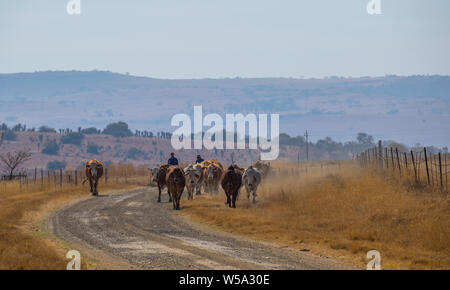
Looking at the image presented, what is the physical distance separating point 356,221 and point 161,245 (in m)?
8.41

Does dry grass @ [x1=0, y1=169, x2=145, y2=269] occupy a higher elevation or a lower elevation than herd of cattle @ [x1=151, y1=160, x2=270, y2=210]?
lower

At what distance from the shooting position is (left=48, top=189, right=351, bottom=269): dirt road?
58.6ft

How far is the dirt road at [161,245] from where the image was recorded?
17.9 metres

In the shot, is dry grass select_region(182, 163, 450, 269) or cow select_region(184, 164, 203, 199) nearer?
dry grass select_region(182, 163, 450, 269)

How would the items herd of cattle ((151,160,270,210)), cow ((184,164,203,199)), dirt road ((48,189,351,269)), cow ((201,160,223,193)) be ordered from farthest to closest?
cow ((201,160,223,193)), cow ((184,164,203,199)), herd of cattle ((151,160,270,210)), dirt road ((48,189,351,269))

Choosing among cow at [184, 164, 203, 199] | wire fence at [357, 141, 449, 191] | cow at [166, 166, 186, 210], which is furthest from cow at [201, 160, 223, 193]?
wire fence at [357, 141, 449, 191]

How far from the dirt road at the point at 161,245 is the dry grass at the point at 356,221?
3.78 feet

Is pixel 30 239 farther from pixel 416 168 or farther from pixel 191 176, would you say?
pixel 416 168

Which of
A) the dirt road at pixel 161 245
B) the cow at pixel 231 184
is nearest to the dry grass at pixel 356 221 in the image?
the cow at pixel 231 184

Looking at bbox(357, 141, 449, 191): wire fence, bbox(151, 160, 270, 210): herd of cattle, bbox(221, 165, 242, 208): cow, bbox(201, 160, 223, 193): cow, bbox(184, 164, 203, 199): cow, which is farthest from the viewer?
bbox(201, 160, 223, 193): cow

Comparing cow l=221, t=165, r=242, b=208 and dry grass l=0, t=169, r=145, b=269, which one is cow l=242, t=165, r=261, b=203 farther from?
dry grass l=0, t=169, r=145, b=269

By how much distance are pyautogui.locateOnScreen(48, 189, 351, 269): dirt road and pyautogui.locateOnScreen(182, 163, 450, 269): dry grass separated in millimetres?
1151

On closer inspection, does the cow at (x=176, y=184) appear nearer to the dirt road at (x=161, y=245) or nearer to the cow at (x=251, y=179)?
the dirt road at (x=161, y=245)
